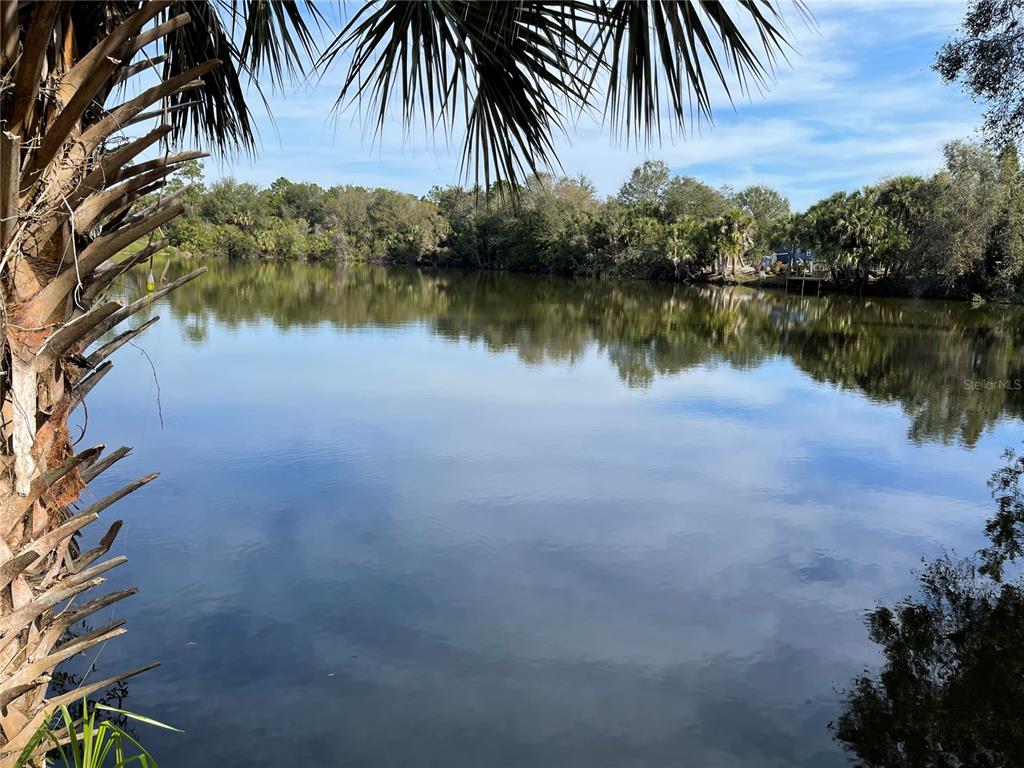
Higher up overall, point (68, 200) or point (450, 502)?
point (68, 200)

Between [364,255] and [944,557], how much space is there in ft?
224

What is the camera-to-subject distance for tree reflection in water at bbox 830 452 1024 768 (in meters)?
3.77

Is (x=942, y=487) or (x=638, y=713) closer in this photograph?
(x=638, y=713)

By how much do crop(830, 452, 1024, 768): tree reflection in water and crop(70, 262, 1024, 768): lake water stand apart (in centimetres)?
17

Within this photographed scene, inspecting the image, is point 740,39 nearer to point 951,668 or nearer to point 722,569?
point 951,668

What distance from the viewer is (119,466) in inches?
289

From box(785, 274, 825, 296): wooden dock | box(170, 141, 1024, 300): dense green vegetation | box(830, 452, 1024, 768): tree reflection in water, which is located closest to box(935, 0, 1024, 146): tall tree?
box(170, 141, 1024, 300): dense green vegetation

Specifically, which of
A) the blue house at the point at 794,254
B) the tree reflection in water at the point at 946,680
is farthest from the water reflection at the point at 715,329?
the blue house at the point at 794,254

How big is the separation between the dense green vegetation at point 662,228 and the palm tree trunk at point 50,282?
3.96 feet

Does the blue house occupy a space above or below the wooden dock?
above

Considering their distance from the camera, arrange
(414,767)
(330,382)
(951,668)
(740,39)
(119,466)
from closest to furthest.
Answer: (740,39) → (414,767) → (951,668) → (119,466) → (330,382)

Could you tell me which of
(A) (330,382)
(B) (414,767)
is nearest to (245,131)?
(B) (414,767)

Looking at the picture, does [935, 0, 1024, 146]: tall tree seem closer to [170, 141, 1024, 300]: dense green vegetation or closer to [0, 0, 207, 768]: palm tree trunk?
[170, 141, 1024, 300]: dense green vegetation

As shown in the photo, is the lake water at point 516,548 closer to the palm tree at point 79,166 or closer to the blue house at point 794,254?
the palm tree at point 79,166
